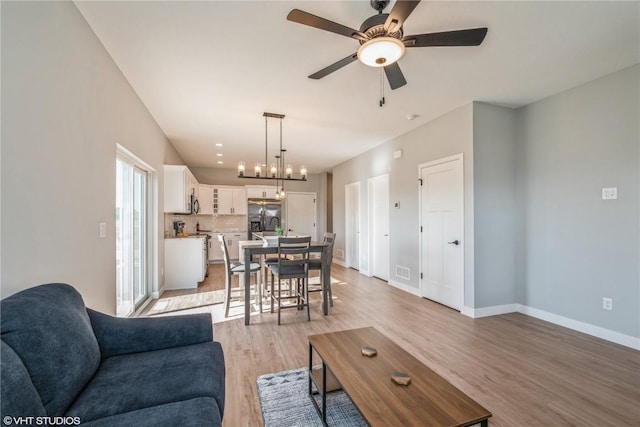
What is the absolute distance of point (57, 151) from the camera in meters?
1.69

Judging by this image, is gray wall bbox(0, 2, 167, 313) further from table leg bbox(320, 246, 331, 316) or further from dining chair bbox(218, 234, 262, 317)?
table leg bbox(320, 246, 331, 316)

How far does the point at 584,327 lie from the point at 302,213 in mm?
6823

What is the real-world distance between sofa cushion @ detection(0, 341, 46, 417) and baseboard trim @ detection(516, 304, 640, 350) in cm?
442

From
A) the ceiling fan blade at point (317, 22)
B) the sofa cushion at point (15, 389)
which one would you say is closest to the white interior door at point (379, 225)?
the ceiling fan blade at point (317, 22)

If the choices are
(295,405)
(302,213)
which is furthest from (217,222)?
(295,405)

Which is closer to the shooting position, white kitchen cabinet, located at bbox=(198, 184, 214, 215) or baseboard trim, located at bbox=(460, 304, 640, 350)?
baseboard trim, located at bbox=(460, 304, 640, 350)

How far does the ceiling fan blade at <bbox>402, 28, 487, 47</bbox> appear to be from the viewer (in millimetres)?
1719

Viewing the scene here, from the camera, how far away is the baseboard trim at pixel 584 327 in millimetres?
2708

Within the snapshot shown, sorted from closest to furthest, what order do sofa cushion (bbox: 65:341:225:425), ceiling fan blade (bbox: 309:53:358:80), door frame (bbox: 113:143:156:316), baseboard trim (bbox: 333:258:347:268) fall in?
sofa cushion (bbox: 65:341:225:425) < ceiling fan blade (bbox: 309:53:358:80) < door frame (bbox: 113:143:156:316) < baseboard trim (bbox: 333:258:347:268)

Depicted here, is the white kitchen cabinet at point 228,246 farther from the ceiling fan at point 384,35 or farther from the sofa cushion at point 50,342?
the ceiling fan at point 384,35

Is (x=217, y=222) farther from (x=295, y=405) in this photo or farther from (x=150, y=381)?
(x=150, y=381)

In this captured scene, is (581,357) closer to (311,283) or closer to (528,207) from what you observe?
(528,207)

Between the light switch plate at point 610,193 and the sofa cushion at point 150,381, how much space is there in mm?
3970

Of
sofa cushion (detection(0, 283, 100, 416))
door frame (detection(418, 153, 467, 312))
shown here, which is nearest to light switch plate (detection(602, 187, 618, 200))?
door frame (detection(418, 153, 467, 312))
